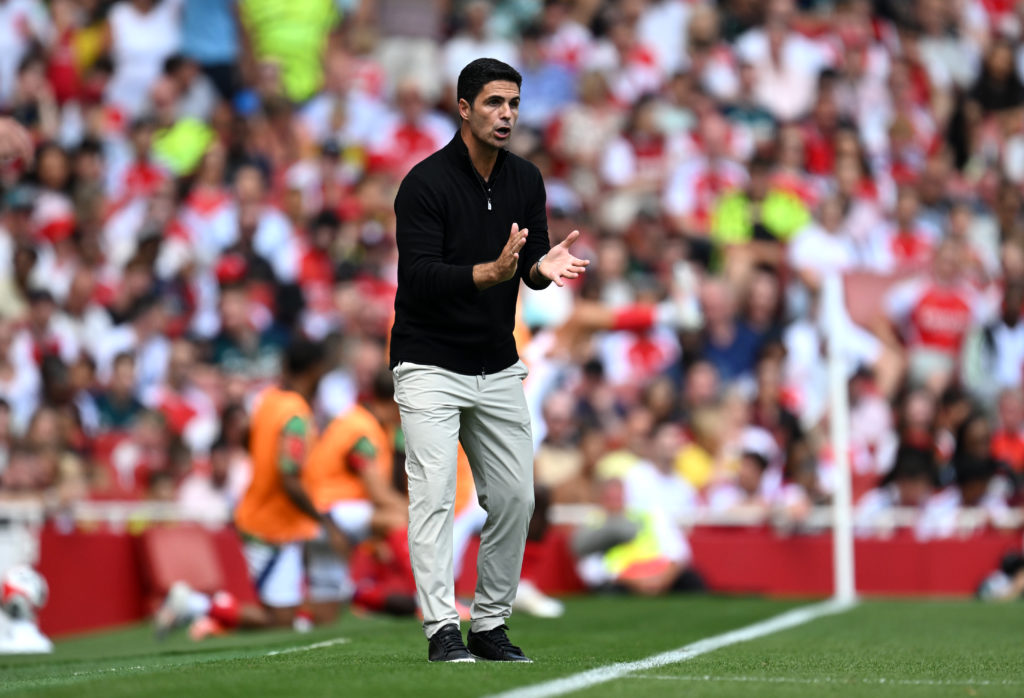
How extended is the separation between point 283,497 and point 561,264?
5.34m

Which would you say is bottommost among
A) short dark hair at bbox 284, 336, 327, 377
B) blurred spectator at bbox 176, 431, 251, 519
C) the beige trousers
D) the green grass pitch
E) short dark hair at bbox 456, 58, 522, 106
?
the green grass pitch

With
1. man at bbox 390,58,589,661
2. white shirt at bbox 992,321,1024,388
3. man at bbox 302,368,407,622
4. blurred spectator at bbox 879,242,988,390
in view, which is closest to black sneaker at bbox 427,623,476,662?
man at bbox 390,58,589,661

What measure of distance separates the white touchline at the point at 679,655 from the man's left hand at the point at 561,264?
1497 mm

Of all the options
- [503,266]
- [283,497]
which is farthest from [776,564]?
[503,266]

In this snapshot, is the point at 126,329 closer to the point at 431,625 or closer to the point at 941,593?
the point at 941,593

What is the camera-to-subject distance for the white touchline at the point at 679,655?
19.2 ft

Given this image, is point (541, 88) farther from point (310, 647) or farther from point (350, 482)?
point (310, 647)

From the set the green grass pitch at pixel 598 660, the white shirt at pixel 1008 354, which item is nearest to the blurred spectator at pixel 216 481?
the green grass pitch at pixel 598 660

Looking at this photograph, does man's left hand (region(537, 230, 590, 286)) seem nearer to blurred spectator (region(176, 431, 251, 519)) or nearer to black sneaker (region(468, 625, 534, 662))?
black sneaker (region(468, 625, 534, 662))

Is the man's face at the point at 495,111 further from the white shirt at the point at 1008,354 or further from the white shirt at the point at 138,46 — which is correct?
the white shirt at the point at 138,46

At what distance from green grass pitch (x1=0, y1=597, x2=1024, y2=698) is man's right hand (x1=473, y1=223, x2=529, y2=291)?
1.45 meters

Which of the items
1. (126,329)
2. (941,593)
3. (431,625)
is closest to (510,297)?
(431,625)

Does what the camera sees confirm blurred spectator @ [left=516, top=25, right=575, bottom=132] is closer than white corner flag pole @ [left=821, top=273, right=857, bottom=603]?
No

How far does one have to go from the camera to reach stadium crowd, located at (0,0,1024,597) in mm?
15117
